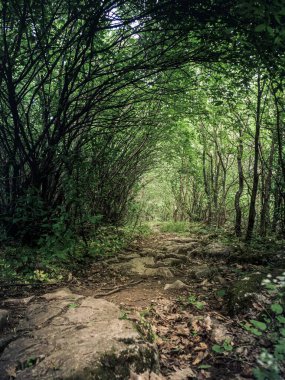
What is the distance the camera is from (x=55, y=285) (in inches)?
174

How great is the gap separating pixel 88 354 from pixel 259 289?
2.27 metres

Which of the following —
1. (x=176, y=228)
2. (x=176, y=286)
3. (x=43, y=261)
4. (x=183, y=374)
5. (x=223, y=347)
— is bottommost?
(x=183, y=374)

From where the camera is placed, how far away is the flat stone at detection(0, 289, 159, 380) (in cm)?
212

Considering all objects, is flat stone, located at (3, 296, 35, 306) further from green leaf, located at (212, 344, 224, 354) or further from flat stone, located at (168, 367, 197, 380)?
green leaf, located at (212, 344, 224, 354)

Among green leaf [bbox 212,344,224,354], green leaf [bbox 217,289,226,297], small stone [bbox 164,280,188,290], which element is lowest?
green leaf [bbox 212,344,224,354]

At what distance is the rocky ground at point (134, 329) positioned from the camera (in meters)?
2.25

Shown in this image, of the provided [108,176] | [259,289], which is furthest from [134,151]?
[259,289]

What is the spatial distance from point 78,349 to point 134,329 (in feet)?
1.98

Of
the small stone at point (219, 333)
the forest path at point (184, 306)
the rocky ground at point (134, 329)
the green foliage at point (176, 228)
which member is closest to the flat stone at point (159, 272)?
the forest path at point (184, 306)

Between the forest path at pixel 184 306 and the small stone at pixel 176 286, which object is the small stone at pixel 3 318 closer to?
the forest path at pixel 184 306

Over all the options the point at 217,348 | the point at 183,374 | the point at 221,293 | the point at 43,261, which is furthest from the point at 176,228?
the point at 183,374

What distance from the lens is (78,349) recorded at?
2.30m

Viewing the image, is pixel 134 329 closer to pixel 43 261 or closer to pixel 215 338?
pixel 215 338

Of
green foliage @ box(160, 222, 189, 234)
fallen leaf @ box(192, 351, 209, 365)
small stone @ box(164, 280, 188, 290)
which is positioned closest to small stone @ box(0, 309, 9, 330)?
fallen leaf @ box(192, 351, 209, 365)
